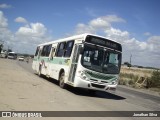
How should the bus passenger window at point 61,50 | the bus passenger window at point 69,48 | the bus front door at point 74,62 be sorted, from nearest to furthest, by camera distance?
the bus front door at point 74,62 < the bus passenger window at point 69,48 < the bus passenger window at point 61,50

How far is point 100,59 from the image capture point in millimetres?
15812

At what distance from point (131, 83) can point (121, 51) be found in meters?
20.5

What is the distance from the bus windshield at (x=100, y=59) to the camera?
15.6 m

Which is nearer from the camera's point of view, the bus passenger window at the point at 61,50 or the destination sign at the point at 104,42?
the destination sign at the point at 104,42

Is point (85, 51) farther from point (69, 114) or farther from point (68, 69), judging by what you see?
point (69, 114)

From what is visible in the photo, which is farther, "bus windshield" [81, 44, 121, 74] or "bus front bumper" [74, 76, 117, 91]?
"bus windshield" [81, 44, 121, 74]

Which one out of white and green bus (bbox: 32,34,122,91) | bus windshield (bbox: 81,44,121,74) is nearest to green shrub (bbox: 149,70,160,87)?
white and green bus (bbox: 32,34,122,91)

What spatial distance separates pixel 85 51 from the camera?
15.6m

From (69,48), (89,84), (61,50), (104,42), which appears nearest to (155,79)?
(61,50)

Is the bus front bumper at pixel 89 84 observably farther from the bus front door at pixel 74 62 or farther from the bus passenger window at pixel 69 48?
the bus passenger window at pixel 69 48

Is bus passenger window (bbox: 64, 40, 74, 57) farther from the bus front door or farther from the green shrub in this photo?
the green shrub

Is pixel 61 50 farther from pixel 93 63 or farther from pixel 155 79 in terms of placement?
pixel 155 79

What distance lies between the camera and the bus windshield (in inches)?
614

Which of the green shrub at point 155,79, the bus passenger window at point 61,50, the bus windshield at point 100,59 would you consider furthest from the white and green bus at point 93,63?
the green shrub at point 155,79
